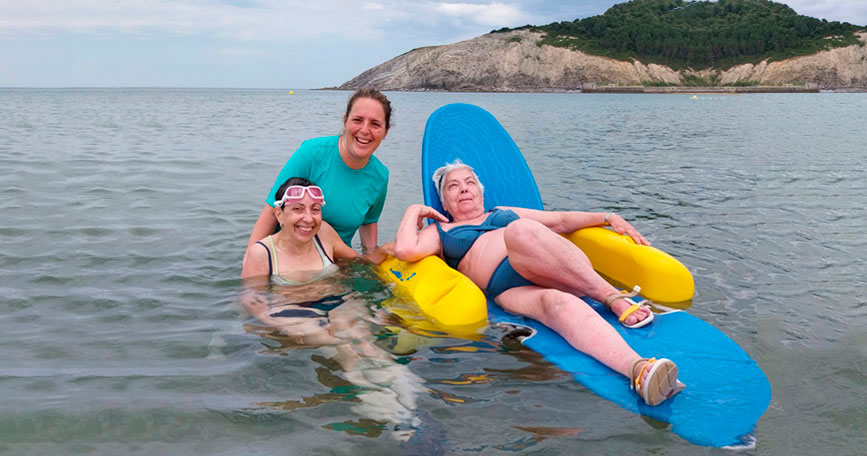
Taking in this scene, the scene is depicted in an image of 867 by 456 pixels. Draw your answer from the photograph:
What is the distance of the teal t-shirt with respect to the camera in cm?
382

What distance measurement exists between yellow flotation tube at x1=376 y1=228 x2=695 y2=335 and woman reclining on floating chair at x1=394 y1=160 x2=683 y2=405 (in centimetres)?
12

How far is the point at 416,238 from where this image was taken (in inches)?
146

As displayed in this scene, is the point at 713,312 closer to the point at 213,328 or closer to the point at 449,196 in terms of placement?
the point at 449,196

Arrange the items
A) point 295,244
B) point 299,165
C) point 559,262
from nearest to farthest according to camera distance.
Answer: point 559,262
point 295,244
point 299,165

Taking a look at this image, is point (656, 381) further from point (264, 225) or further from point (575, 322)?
point (264, 225)

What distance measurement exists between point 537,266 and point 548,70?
73.9m

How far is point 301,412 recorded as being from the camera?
95.6 inches

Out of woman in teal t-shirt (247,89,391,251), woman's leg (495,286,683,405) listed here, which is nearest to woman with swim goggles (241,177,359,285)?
woman in teal t-shirt (247,89,391,251)

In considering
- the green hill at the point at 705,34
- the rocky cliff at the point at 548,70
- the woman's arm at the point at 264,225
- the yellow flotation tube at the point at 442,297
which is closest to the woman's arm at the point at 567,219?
the yellow flotation tube at the point at 442,297

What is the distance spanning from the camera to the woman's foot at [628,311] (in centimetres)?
295

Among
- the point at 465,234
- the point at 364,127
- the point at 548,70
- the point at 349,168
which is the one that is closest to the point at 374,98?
the point at 364,127

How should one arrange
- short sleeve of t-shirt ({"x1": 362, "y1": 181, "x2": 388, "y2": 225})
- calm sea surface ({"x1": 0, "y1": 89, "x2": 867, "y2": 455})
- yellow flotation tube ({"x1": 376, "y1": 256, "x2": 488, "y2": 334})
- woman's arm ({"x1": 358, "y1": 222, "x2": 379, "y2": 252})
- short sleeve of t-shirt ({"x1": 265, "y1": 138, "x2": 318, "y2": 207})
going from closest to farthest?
calm sea surface ({"x1": 0, "y1": 89, "x2": 867, "y2": 455}), yellow flotation tube ({"x1": 376, "y1": 256, "x2": 488, "y2": 334}), short sleeve of t-shirt ({"x1": 265, "y1": 138, "x2": 318, "y2": 207}), short sleeve of t-shirt ({"x1": 362, "y1": 181, "x2": 388, "y2": 225}), woman's arm ({"x1": 358, "y1": 222, "x2": 379, "y2": 252})

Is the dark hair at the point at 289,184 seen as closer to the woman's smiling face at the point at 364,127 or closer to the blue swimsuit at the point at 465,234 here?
the woman's smiling face at the point at 364,127

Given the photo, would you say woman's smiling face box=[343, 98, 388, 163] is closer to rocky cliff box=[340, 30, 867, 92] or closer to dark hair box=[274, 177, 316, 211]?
dark hair box=[274, 177, 316, 211]
